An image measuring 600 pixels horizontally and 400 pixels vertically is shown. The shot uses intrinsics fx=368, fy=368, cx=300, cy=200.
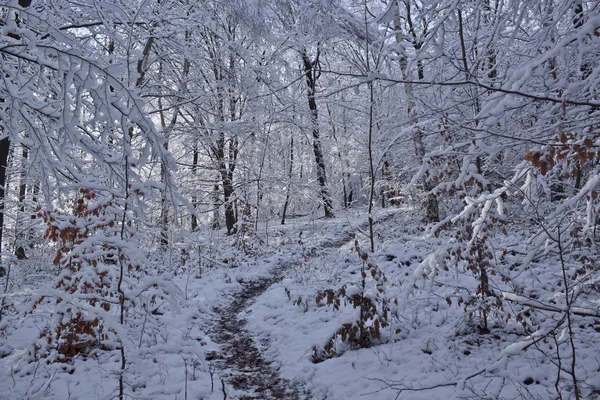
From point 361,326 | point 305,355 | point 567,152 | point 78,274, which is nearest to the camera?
point 567,152

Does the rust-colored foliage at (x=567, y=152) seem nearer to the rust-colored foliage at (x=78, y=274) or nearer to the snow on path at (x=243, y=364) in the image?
the snow on path at (x=243, y=364)

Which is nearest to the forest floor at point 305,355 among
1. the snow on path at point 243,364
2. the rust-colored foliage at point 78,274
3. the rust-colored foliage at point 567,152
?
the snow on path at point 243,364

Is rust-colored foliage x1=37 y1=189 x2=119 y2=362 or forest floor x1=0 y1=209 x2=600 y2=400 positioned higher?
rust-colored foliage x1=37 y1=189 x2=119 y2=362

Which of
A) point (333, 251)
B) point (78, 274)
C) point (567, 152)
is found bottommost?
point (78, 274)

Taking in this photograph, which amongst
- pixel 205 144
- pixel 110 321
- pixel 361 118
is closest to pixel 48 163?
pixel 110 321

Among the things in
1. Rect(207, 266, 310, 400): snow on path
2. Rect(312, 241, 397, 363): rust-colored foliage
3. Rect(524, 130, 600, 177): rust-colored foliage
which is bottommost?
Rect(207, 266, 310, 400): snow on path

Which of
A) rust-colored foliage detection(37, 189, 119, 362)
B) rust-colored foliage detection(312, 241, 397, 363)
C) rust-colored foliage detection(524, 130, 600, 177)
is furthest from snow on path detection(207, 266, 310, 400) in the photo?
rust-colored foliage detection(524, 130, 600, 177)

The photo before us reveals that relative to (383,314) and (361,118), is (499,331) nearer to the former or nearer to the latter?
(383,314)

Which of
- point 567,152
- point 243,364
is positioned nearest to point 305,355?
point 243,364

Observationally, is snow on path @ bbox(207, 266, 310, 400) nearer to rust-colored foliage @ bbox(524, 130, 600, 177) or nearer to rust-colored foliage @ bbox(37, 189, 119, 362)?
rust-colored foliage @ bbox(37, 189, 119, 362)

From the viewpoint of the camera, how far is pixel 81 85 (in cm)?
244

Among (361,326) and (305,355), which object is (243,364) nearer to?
(305,355)

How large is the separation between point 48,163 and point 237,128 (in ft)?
30.3

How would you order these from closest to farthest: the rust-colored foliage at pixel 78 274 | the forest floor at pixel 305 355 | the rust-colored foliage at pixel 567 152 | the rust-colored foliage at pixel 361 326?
the rust-colored foliage at pixel 567 152, the forest floor at pixel 305 355, the rust-colored foliage at pixel 78 274, the rust-colored foliage at pixel 361 326
